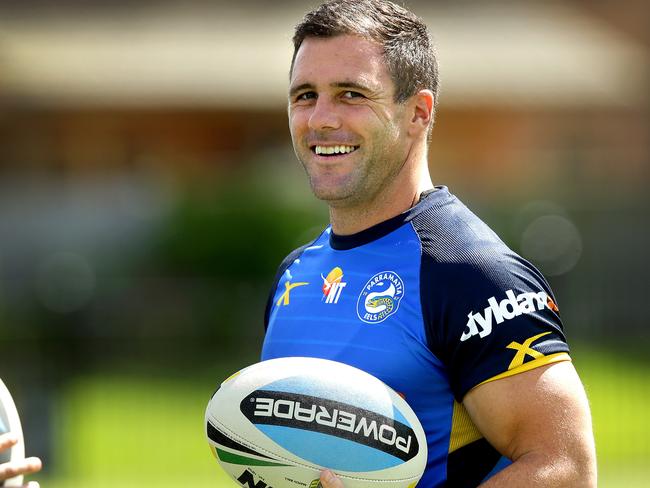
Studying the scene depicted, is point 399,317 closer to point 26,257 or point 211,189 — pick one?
point 211,189

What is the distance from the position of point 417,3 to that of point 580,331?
36.2 feet

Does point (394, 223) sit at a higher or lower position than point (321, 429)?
higher

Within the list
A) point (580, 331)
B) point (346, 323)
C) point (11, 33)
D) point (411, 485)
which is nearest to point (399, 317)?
point (346, 323)

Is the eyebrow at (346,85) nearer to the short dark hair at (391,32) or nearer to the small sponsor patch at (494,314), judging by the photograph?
the short dark hair at (391,32)

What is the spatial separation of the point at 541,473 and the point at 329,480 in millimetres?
590

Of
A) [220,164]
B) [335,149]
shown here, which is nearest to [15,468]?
[335,149]

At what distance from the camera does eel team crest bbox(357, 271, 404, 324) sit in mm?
3586

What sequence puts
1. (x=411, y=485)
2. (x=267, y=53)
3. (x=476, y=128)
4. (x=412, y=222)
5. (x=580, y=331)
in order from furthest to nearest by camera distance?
(x=476, y=128) < (x=267, y=53) < (x=580, y=331) < (x=412, y=222) < (x=411, y=485)

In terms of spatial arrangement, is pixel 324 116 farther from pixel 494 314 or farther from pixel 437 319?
pixel 494 314

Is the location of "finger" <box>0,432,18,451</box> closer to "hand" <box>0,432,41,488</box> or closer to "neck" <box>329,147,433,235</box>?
"hand" <box>0,432,41,488</box>

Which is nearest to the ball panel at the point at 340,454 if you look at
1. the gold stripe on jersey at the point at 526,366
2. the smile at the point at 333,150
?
the gold stripe on jersey at the point at 526,366

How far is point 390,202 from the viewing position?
3883 mm

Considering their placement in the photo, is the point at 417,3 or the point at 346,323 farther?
the point at 417,3

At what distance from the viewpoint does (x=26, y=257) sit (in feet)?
51.9
